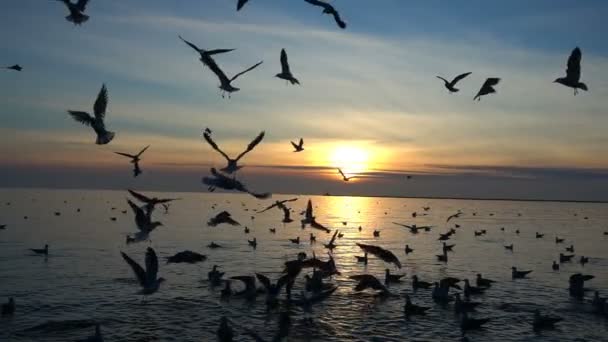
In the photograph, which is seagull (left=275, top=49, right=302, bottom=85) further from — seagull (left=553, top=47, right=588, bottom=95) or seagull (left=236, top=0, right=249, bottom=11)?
seagull (left=553, top=47, right=588, bottom=95)

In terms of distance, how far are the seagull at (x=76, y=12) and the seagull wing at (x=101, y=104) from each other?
203 cm

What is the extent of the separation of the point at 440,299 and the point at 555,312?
5.85 m

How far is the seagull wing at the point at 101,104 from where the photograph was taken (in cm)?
1622

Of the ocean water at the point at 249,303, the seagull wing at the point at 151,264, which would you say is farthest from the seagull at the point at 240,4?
the ocean water at the point at 249,303

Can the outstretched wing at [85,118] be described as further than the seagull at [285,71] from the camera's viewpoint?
No

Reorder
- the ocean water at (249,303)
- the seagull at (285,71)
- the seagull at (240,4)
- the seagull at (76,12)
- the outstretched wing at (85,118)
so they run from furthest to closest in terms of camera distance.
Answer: the ocean water at (249,303)
the seagull at (285,71)
the outstretched wing at (85,118)
the seagull at (76,12)
the seagull at (240,4)

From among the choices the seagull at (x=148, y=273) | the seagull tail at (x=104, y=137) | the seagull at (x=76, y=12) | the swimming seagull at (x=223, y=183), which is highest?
the seagull at (x=76, y=12)

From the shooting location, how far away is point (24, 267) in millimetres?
39094

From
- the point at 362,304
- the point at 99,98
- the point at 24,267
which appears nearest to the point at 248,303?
the point at 362,304

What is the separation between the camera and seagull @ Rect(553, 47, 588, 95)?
49.6 ft

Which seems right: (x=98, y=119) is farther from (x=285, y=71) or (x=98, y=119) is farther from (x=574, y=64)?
(x=574, y=64)

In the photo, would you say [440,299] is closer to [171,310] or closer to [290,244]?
[171,310]

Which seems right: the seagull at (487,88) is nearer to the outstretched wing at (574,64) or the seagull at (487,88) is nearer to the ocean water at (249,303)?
the outstretched wing at (574,64)

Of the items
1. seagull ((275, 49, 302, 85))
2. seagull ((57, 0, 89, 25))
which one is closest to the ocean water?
seagull ((275, 49, 302, 85))
